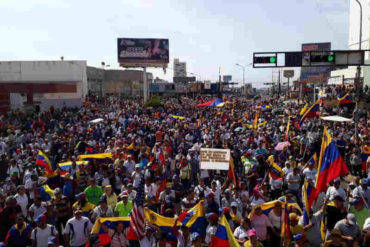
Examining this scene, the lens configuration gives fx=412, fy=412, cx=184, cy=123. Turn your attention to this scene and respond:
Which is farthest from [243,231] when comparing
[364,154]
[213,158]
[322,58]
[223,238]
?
[322,58]

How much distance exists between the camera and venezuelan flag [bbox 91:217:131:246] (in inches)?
271

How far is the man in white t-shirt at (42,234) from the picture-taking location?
6.75 metres

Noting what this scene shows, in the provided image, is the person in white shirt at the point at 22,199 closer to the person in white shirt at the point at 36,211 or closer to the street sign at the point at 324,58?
the person in white shirt at the point at 36,211

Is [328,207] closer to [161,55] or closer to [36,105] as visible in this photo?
[36,105]

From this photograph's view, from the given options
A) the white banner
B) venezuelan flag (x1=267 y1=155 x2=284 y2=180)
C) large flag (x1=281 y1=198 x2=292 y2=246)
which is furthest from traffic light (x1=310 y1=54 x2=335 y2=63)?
large flag (x1=281 y1=198 x2=292 y2=246)

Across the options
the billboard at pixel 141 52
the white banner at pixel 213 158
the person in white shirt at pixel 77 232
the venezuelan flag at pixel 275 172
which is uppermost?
the billboard at pixel 141 52

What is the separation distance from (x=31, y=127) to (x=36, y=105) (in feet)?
41.7

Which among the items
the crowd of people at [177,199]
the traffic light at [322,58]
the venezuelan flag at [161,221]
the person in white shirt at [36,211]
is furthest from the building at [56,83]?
the venezuelan flag at [161,221]

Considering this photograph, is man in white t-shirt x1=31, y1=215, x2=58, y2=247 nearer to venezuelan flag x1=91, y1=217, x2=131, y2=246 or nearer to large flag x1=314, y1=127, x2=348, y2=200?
venezuelan flag x1=91, y1=217, x2=131, y2=246

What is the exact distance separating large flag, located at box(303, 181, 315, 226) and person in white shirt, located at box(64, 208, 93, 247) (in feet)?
12.3

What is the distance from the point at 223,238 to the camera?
20.8 feet

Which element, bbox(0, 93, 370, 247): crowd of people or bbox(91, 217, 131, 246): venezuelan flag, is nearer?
bbox(0, 93, 370, 247): crowd of people

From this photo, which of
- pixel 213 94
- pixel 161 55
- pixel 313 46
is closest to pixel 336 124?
pixel 161 55

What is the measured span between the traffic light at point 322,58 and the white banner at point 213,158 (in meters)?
12.0
